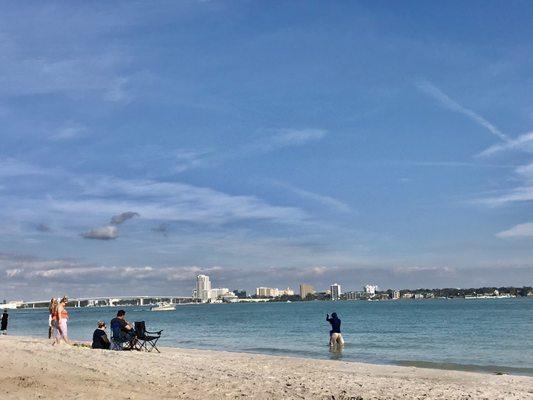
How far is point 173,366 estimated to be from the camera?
16.3 meters

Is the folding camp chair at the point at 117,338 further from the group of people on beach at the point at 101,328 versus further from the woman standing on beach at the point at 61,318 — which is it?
the woman standing on beach at the point at 61,318

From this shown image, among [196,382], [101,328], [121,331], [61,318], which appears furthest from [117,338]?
[196,382]

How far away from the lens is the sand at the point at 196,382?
1208cm

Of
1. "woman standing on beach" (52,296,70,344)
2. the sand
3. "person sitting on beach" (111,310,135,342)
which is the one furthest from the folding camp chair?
the sand

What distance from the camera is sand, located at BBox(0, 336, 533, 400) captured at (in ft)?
39.6

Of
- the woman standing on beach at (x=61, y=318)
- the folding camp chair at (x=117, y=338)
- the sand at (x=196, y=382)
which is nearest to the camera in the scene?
the sand at (x=196, y=382)

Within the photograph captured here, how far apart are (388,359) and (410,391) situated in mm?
14132

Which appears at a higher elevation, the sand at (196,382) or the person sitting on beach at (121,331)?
the person sitting on beach at (121,331)

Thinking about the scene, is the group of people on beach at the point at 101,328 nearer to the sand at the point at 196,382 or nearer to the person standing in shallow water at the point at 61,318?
the person standing in shallow water at the point at 61,318

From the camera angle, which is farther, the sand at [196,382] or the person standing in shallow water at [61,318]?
the person standing in shallow water at [61,318]

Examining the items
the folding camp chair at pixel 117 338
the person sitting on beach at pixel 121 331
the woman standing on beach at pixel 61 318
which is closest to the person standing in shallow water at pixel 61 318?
the woman standing on beach at pixel 61 318

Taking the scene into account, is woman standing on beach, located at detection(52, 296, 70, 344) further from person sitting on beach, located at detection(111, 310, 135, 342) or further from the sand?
the sand

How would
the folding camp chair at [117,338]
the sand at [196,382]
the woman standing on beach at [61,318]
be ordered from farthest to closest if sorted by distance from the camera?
the woman standing on beach at [61,318]
the folding camp chair at [117,338]
the sand at [196,382]

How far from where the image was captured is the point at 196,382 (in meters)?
13.6
